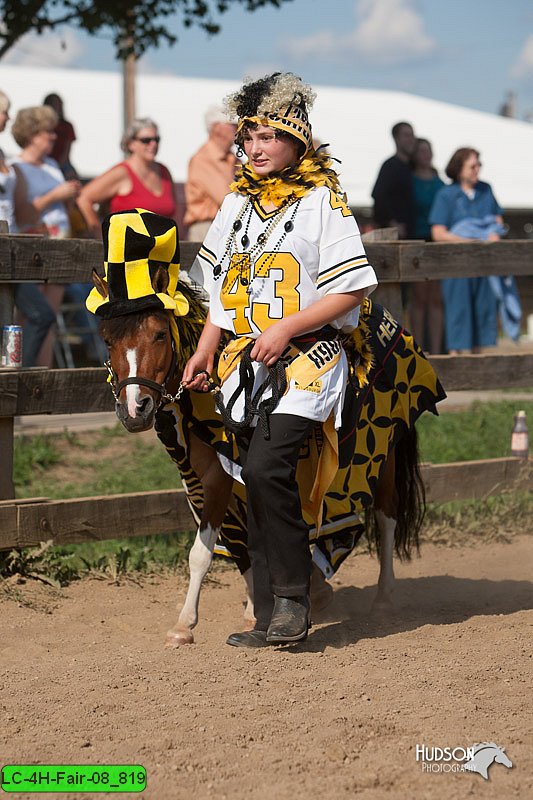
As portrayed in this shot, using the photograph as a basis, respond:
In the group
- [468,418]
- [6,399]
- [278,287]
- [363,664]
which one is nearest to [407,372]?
[278,287]

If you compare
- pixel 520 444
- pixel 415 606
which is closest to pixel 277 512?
pixel 415 606

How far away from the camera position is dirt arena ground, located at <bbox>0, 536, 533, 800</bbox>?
328 cm

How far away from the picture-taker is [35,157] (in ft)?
29.7

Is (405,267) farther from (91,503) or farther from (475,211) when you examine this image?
(475,211)

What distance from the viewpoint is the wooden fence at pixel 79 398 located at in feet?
18.4

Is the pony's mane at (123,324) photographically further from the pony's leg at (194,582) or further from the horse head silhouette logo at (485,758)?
the horse head silhouette logo at (485,758)

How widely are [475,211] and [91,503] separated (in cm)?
571

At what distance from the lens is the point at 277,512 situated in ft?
14.5

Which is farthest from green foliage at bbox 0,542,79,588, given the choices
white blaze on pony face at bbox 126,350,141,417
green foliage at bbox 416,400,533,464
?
green foliage at bbox 416,400,533,464

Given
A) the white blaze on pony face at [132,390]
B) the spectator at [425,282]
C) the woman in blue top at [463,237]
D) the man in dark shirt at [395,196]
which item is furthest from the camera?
the spectator at [425,282]

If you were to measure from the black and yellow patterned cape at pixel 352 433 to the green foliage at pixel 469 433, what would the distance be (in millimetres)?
3097

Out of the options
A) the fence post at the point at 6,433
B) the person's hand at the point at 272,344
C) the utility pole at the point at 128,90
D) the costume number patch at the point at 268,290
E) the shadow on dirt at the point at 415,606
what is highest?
the utility pole at the point at 128,90

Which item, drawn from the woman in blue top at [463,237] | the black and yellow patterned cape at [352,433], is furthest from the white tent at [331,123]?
the black and yellow patterned cape at [352,433]

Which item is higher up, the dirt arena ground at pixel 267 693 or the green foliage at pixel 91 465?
the dirt arena ground at pixel 267 693
